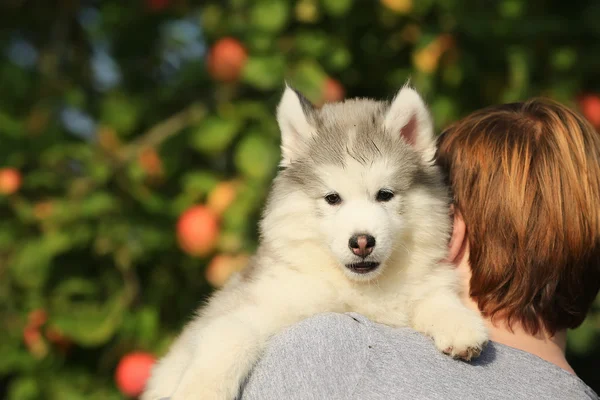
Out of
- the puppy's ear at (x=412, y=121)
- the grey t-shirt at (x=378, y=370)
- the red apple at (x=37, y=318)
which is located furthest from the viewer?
the red apple at (x=37, y=318)

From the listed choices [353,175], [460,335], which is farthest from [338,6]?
[460,335]

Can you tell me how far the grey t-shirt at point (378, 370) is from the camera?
2.03 meters

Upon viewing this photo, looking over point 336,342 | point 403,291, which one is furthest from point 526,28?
point 336,342

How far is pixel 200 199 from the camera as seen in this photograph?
14.7 feet

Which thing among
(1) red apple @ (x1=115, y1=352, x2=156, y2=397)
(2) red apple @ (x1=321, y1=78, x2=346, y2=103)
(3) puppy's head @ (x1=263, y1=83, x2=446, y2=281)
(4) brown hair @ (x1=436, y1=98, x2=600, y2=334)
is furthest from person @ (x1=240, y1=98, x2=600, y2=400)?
(1) red apple @ (x1=115, y1=352, x2=156, y2=397)

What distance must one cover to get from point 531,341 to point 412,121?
93 centimetres

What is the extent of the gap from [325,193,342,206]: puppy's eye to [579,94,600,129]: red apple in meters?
2.32

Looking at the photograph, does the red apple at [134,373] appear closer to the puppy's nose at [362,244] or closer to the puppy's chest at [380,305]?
the puppy's chest at [380,305]

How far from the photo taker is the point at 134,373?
13.1 ft

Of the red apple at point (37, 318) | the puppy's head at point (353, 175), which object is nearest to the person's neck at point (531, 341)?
the puppy's head at point (353, 175)

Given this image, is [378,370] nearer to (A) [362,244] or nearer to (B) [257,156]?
(A) [362,244]

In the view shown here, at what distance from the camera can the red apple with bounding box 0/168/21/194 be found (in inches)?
163

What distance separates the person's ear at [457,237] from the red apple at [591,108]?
1.97 meters

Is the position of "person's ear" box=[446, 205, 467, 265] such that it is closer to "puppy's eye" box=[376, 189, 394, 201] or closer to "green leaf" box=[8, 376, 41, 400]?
"puppy's eye" box=[376, 189, 394, 201]
